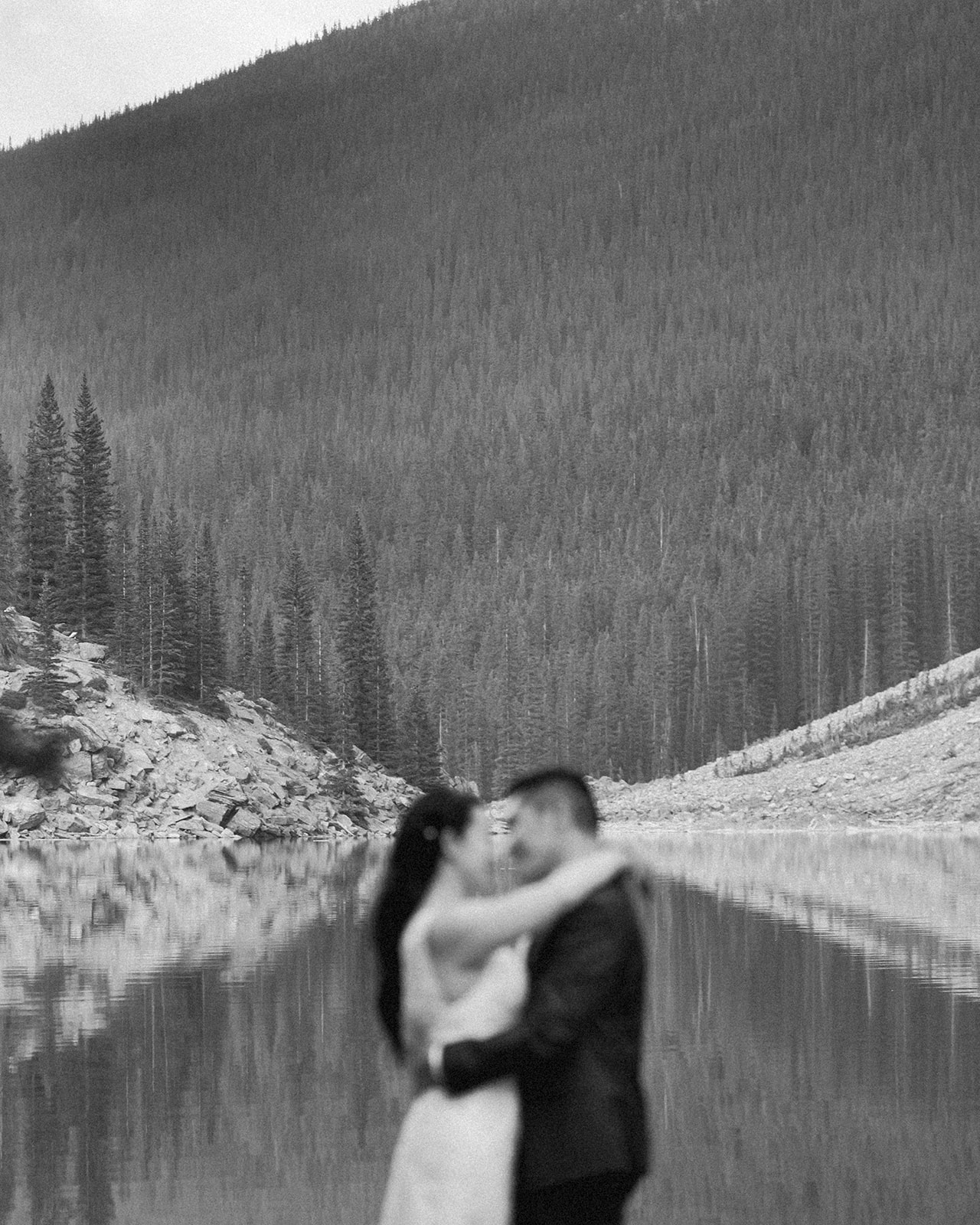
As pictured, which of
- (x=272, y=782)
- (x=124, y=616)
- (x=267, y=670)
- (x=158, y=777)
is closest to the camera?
(x=158, y=777)

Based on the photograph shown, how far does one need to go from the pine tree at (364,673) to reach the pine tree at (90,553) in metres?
17.0

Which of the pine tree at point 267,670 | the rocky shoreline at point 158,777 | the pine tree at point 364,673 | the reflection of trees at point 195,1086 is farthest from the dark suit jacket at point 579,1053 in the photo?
the pine tree at point 364,673

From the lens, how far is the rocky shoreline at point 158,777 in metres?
84.1

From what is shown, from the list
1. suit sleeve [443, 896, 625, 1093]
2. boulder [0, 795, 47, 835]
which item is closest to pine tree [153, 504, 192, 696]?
boulder [0, 795, 47, 835]

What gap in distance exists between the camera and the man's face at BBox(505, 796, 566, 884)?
8.47 meters

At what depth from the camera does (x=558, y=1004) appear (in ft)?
26.6

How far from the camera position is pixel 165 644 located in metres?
96.7

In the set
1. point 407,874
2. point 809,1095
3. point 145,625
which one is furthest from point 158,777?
point 407,874

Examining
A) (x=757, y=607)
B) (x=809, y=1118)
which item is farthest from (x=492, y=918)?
(x=757, y=607)

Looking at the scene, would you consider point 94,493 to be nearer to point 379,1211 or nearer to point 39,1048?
point 39,1048

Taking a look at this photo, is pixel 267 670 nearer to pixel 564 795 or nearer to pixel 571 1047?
pixel 564 795

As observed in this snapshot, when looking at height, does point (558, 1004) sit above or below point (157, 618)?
below

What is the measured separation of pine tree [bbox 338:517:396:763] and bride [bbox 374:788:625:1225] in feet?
352

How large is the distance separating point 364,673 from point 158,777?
111 feet
